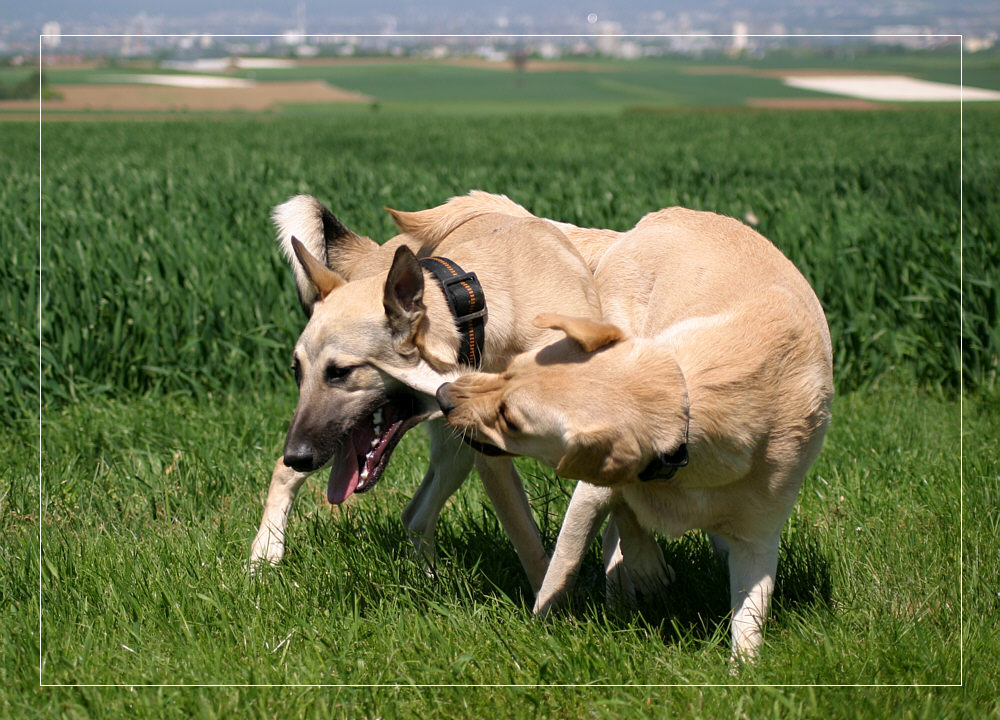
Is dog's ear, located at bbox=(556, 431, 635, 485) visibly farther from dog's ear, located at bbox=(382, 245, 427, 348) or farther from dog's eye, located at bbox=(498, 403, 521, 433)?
dog's ear, located at bbox=(382, 245, 427, 348)

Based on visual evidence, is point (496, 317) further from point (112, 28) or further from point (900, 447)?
point (900, 447)

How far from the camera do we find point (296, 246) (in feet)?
12.5

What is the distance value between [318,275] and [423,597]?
4.72ft

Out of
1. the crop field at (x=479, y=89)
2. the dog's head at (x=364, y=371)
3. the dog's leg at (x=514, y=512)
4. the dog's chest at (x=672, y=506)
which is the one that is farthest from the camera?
the crop field at (x=479, y=89)

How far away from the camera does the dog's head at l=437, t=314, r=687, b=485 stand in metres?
2.80

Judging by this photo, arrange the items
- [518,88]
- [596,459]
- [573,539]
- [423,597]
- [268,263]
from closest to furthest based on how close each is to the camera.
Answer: [596,459] < [573,539] < [423,597] < [268,263] < [518,88]

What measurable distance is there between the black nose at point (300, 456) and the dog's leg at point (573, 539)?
102cm

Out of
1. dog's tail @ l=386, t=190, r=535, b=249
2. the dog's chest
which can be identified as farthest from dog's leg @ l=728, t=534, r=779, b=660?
dog's tail @ l=386, t=190, r=535, b=249

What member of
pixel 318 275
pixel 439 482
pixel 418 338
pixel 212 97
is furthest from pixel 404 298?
pixel 212 97

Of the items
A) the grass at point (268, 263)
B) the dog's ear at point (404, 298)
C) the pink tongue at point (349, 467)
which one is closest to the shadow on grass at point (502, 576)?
the pink tongue at point (349, 467)

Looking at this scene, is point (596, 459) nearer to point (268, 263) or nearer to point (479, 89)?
point (268, 263)

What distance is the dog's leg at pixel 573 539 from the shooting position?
11.6ft

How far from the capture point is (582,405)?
9.25 ft

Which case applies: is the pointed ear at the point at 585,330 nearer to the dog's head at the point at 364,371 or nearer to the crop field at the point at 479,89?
the dog's head at the point at 364,371
